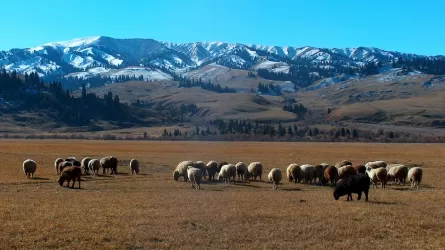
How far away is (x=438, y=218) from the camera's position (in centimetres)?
2034

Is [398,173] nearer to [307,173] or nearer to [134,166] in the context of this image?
[307,173]

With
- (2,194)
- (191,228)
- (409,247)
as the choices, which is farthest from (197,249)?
(2,194)

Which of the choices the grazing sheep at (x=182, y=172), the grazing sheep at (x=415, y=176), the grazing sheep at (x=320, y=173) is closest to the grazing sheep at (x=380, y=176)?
the grazing sheep at (x=415, y=176)

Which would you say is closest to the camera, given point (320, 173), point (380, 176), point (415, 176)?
point (380, 176)

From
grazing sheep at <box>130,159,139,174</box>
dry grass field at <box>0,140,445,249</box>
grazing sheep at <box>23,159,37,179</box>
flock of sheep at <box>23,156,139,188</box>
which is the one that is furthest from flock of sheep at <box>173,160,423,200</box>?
grazing sheep at <box>23,159,37,179</box>

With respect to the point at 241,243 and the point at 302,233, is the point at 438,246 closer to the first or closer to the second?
the point at 302,233

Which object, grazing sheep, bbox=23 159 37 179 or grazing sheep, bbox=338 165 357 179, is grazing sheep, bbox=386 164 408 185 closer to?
grazing sheep, bbox=338 165 357 179

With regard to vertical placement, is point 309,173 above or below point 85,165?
below

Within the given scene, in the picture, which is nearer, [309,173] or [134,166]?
[309,173]

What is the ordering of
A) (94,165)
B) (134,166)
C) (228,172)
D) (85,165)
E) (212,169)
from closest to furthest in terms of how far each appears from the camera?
(228,172), (212,169), (94,165), (134,166), (85,165)

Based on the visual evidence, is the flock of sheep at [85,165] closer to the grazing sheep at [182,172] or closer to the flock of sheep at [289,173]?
the flock of sheep at [289,173]

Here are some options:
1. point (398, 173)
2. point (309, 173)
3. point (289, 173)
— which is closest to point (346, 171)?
point (309, 173)

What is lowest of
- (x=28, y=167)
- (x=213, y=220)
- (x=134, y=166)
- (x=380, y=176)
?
(x=213, y=220)

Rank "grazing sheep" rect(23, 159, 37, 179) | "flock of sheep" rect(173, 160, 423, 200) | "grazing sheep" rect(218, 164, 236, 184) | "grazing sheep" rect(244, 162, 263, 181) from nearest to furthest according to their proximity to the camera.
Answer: "flock of sheep" rect(173, 160, 423, 200), "grazing sheep" rect(218, 164, 236, 184), "grazing sheep" rect(23, 159, 37, 179), "grazing sheep" rect(244, 162, 263, 181)
